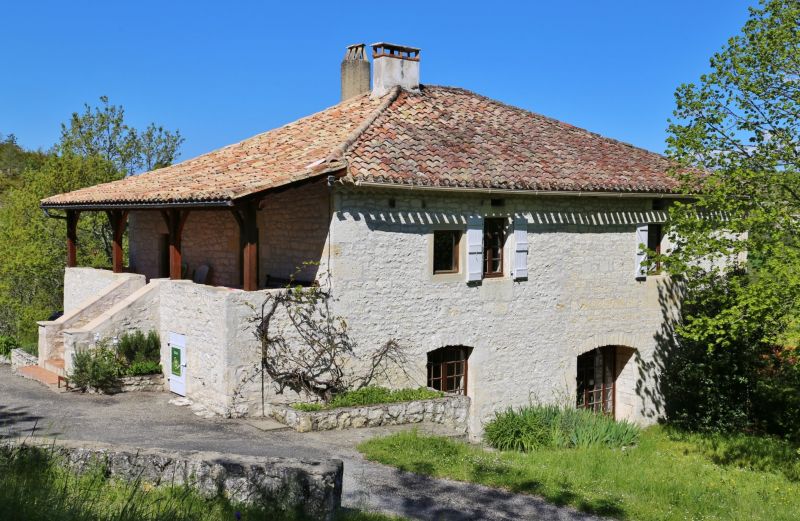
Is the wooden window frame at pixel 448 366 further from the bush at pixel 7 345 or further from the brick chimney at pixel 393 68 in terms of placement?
the bush at pixel 7 345

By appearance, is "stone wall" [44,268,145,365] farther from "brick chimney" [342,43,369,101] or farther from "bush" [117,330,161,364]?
"brick chimney" [342,43,369,101]

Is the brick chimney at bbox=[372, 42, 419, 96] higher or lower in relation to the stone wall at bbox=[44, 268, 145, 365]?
higher

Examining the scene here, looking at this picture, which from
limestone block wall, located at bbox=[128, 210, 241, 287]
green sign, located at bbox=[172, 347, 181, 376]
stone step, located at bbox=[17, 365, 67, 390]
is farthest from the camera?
limestone block wall, located at bbox=[128, 210, 241, 287]

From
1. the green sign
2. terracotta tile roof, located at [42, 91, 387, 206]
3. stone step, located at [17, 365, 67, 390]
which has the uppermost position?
terracotta tile roof, located at [42, 91, 387, 206]

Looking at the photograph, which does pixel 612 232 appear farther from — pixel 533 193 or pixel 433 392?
pixel 433 392

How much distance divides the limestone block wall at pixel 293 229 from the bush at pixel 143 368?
243cm

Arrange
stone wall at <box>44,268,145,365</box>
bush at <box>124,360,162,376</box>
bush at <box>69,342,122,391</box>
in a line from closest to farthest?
bush at <box>69,342,122,391</box>
bush at <box>124,360,162,376</box>
stone wall at <box>44,268,145,365</box>

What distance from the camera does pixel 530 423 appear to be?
12805mm

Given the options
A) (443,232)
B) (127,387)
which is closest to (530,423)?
(443,232)

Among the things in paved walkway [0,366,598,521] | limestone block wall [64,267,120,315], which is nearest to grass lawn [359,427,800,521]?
paved walkway [0,366,598,521]

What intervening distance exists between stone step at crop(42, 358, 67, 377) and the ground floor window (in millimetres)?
10209

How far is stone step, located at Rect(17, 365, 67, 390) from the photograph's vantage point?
13.9 m

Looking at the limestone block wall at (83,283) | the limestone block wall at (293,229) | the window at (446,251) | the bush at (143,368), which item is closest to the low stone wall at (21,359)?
the limestone block wall at (83,283)

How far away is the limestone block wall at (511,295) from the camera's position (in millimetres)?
12922
